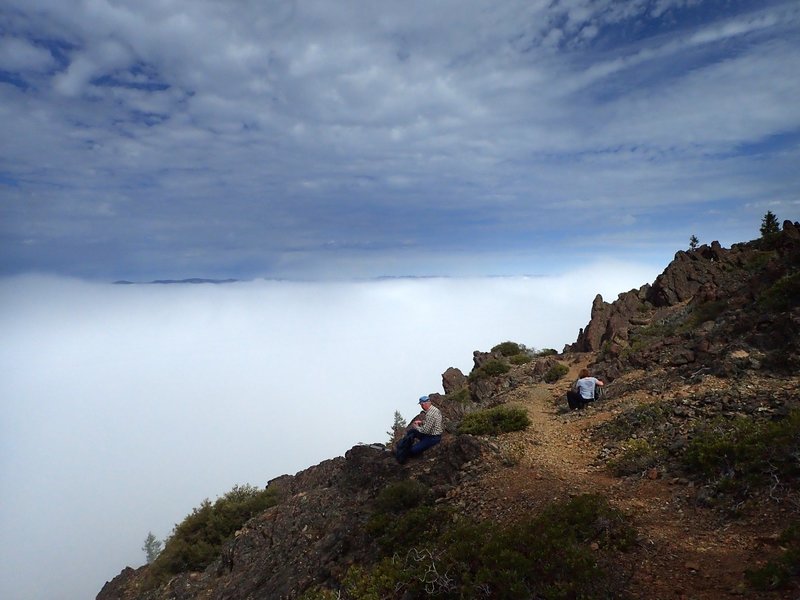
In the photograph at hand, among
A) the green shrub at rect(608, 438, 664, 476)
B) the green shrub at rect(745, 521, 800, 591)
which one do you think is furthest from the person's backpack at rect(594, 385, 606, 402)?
the green shrub at rect(745, 521, 800, 591)

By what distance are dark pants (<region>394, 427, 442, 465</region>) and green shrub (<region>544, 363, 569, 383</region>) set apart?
43.4 ft

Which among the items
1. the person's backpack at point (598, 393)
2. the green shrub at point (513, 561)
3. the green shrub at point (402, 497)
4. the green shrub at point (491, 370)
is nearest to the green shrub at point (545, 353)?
the green shrub at point (491, 370)

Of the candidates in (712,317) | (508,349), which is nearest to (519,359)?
(508,349)

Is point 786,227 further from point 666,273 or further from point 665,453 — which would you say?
point 665,453

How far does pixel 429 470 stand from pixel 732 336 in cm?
1187

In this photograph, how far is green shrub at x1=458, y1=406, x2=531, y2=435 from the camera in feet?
45.5

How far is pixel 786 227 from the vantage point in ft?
90.4

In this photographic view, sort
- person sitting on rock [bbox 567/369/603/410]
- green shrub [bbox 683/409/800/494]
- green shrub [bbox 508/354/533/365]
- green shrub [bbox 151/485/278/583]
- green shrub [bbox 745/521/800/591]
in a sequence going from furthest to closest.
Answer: green shrub [bbox 508/354/533/365] → person sitting on rock [bbox 567/369/603/410] → green shrub [bbox 151/485/278/583] → green shrub [bbox 683/409/800/494] → green shrub [bbox 745/521/800/591]

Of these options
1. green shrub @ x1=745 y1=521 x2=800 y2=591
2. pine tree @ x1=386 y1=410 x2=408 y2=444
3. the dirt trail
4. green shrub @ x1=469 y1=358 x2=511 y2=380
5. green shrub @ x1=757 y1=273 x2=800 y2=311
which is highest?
green shrub @ x1=757 y1=273 x2=800 y2=311

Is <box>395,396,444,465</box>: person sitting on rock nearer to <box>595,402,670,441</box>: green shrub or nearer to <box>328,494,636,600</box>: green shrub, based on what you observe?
<box>328,494,636,600</box>: green shrub

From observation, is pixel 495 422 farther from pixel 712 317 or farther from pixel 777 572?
pixel 712 317

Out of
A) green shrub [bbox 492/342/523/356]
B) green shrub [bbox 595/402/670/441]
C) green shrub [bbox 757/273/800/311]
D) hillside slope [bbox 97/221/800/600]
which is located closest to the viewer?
hillside slope [bbox 97/221/800/600]

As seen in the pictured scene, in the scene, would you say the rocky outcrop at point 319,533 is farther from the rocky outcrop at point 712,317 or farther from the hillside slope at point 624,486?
the rocky outcrop at point 712,317

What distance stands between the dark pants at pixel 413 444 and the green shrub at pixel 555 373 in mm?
13233
